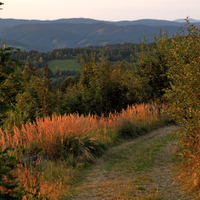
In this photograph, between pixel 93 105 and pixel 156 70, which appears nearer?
pixel 93 105

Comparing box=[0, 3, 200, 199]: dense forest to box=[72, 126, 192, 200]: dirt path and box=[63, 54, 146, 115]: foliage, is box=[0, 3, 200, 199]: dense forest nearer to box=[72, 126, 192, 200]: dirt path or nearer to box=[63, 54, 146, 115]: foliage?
box=[63, 54, 146, 115]: foliage

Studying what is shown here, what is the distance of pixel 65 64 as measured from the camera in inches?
6580

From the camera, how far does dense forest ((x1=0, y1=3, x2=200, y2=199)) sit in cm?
300

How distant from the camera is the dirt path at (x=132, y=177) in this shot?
5.29m

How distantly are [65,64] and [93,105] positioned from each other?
156 m

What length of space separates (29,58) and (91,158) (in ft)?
491

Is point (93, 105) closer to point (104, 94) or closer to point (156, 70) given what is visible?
point (104, 94)

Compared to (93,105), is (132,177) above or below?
below

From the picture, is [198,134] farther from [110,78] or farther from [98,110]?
[110,78]

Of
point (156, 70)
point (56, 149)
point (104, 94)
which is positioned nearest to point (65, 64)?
point (156, 70)

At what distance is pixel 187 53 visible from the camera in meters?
7.22

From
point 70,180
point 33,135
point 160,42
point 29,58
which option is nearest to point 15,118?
point 33,135

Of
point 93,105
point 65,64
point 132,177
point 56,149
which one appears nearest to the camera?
point 132,177

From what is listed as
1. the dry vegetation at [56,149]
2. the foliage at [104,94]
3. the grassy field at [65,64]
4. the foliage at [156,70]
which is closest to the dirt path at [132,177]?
the dry vegetation at [56,149]
